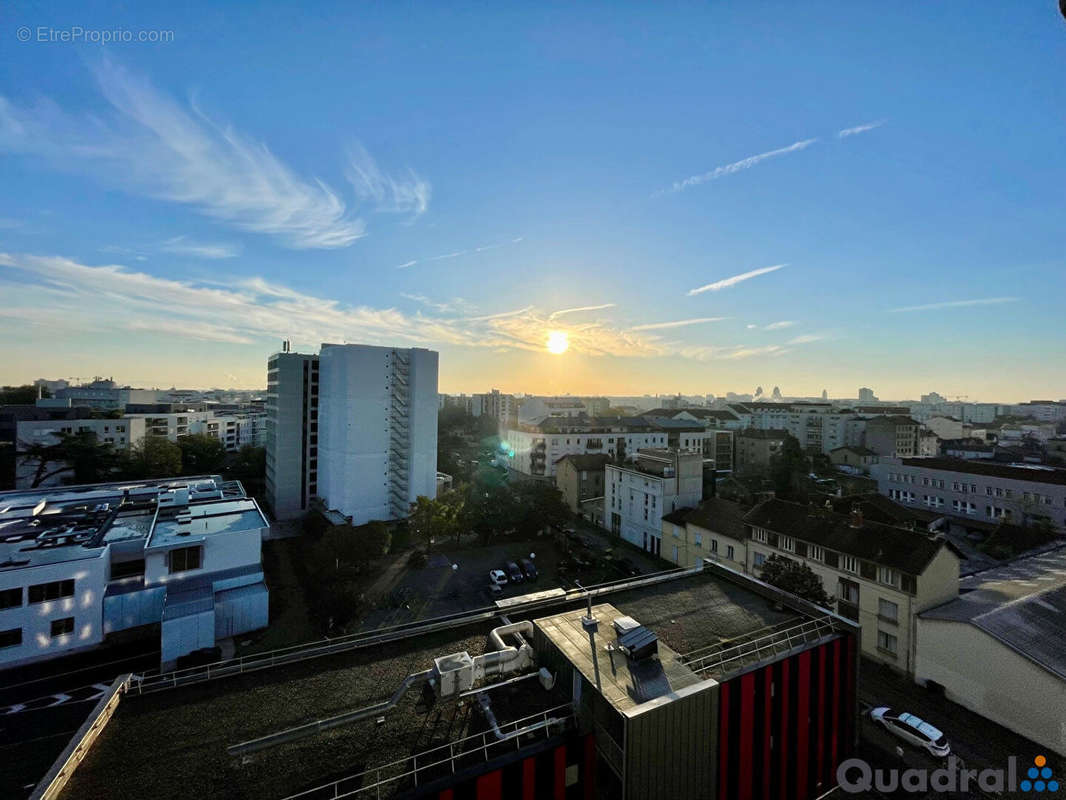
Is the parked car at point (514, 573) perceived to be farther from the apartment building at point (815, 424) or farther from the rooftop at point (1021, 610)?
the apartment building at point (815, 424)

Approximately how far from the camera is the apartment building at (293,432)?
41562 millimetres

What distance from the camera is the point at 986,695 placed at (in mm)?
16703

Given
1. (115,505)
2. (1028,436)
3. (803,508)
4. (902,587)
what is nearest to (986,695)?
(902,587)

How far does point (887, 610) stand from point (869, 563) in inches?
79.8

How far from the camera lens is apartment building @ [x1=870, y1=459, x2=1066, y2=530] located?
37688mm

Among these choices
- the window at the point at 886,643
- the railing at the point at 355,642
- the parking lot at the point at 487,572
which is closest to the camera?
the railing at the point at 355,642

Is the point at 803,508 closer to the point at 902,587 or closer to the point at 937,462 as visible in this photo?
the point at 902,587

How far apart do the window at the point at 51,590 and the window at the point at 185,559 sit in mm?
3622

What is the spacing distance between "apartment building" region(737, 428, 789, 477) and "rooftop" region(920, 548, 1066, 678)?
3968 cm

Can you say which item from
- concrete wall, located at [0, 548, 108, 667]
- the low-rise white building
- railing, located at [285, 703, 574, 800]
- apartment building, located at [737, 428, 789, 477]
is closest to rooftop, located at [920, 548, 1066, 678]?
the low-rise white building

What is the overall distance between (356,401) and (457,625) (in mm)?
30574

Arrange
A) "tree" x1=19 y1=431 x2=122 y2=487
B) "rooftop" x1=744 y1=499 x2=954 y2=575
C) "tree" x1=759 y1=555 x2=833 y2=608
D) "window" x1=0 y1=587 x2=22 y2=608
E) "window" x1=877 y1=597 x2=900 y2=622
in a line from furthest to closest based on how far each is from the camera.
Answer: "tree" x1=19 y1=431 x2=122 y2=487, "tree" x1=759 y1=555 x2=833 y2=608, "window" x1=877 y1=597 x2=900 y2=622, "rooftop" x1=744 y1=499 x2=954 y2=575, "window" x1=0 y1=587 x2=22 y2=608

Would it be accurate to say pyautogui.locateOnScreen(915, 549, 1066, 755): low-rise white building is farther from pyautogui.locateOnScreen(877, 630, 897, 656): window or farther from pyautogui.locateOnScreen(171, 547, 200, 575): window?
pyautogui.locateOnScreen(171, 547, 200, 575): window

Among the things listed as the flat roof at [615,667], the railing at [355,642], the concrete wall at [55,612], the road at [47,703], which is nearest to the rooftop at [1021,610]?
the railing at [355,642]
